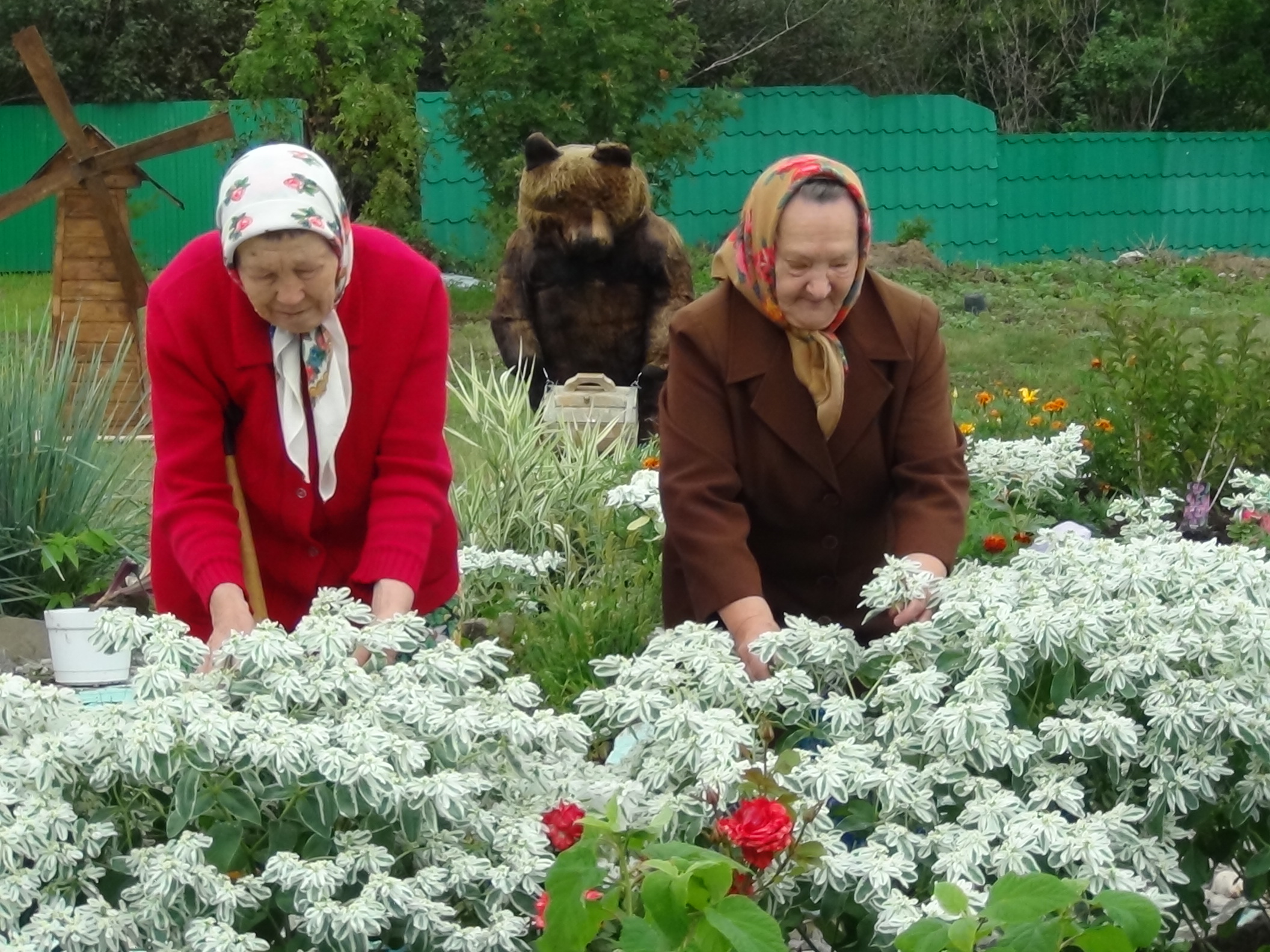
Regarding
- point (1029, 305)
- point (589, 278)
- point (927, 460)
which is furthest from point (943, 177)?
point (927, 460)

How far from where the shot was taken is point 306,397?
2.79 metres

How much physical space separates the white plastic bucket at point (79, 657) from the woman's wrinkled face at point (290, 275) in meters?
2.08

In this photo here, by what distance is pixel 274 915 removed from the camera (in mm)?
2166

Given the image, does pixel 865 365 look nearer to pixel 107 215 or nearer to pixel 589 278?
pixel 589 278

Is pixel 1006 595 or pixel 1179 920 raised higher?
pixel 1006 595

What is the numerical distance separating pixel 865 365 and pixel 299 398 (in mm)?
1022

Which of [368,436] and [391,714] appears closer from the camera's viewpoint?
[391,714]

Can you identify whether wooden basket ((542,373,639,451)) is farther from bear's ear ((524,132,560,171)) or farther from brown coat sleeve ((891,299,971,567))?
brown coat sleeve ((891,299,971,567))

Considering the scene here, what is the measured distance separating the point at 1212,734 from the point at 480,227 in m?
15.9

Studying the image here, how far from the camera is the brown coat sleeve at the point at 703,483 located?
9.22 ft

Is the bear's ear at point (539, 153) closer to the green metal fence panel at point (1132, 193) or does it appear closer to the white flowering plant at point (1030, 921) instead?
the white flowering plant at point (1030, 921)

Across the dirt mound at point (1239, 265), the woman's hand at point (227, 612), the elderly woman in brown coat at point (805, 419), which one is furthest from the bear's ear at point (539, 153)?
the dirt mound at point (1239, 265)

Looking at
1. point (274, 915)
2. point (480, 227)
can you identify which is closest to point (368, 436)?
point (274, 915)

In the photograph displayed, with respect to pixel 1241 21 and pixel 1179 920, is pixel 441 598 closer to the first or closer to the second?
pixel 1179 920
